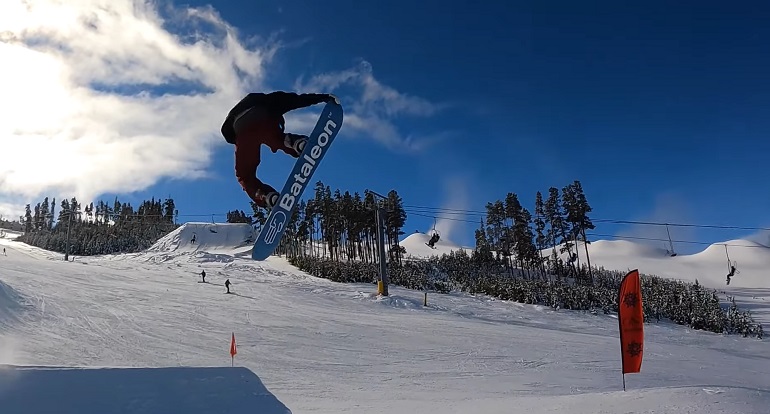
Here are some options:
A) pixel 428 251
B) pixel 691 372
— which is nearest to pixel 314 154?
pixel 691 372

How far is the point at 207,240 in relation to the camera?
82.4 m

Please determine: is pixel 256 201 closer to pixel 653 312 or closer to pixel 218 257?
pixel 653 312

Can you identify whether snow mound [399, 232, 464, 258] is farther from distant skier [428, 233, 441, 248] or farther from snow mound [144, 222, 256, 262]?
distant skier [428, 233, 441, 248]

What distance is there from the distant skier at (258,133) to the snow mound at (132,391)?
537 centimetres

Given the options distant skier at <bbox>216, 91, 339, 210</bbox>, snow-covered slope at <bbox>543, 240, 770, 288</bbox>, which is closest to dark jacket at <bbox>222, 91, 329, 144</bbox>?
distant skier at <bbox>216, 91, 339, 210</bbox>

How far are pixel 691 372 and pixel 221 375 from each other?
17.2 m

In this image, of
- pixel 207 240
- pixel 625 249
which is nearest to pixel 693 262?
pixel 625 249

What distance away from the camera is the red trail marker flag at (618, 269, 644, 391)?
→ 1176 centimetres

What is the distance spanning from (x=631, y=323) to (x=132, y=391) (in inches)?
425

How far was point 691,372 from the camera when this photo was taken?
1858 cm

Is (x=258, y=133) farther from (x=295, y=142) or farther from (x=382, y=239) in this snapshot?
(x=382, y=239)

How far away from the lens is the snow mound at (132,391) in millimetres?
7879

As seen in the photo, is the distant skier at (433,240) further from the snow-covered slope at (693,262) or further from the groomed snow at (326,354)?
the snow-covered slope at (693,262)

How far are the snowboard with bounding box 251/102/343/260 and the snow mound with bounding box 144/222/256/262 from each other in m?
68.8
